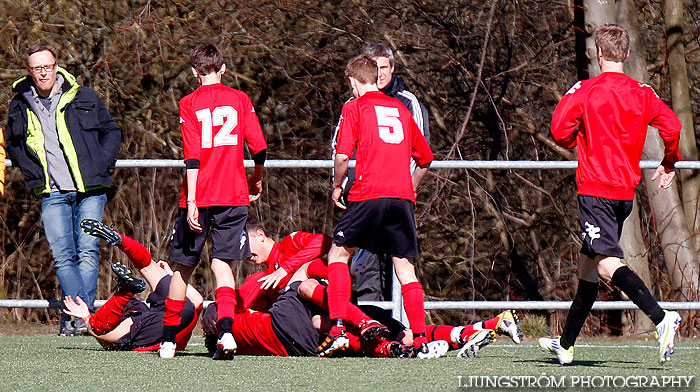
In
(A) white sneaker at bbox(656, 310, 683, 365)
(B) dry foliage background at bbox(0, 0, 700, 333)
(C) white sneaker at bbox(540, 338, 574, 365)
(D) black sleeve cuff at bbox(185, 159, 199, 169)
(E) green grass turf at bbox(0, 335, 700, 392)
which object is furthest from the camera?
(B) dry foliage background at bbox(0, 0, 700, 333)

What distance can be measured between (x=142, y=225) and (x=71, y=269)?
1788mm

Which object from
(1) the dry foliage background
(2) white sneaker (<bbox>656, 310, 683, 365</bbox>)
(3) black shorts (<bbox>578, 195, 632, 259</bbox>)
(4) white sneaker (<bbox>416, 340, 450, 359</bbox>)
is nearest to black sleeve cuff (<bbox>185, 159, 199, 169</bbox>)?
(4) white sneaker (<bbox>416, 340, 450, 359</bbox>)

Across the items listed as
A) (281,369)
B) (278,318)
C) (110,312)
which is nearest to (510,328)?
(278,318)

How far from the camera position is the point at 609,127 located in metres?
5.36

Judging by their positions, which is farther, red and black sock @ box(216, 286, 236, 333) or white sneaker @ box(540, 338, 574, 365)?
red and black sock @ box(216, 286, 236, 333)

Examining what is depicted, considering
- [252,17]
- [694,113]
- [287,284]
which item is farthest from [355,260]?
[694,113]

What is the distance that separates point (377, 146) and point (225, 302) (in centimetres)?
115

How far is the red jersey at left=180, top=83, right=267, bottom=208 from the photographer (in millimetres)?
5840

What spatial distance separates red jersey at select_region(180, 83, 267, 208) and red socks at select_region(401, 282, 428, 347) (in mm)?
1000

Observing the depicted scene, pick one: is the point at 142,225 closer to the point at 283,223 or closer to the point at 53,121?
the point at 283,223

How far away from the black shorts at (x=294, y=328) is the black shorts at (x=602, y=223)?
160cm

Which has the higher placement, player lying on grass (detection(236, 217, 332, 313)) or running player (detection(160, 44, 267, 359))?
running player (detection(160, 44, 267, 359))

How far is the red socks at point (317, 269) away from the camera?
21.0 feet

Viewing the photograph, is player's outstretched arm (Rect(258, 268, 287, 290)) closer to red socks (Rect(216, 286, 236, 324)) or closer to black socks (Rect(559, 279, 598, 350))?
red socks (Rect(216, 286, 236, 324))
